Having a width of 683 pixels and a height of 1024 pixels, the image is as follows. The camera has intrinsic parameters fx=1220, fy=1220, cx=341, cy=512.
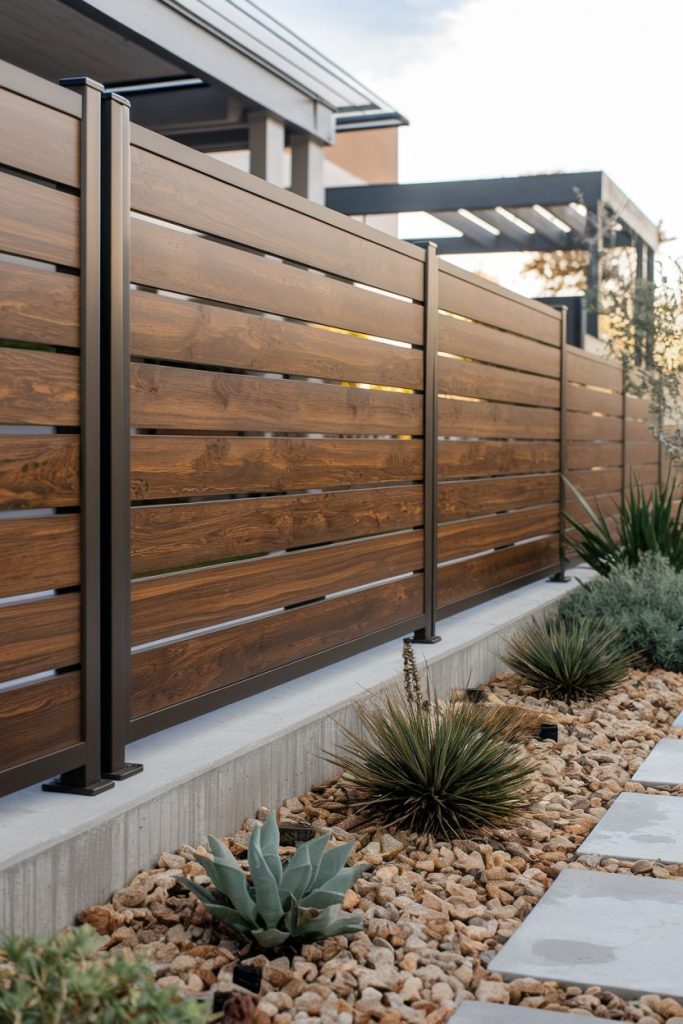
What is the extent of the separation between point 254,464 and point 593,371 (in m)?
6.27

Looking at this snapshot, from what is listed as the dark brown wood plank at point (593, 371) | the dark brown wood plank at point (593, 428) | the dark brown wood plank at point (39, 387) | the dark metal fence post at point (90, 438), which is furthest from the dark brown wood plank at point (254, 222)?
the dark brown wood plank at point (593, 428)

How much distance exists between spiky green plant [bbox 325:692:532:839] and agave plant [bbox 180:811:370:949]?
82cm

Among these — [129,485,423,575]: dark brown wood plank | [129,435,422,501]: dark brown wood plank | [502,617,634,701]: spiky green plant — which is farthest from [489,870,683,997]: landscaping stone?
[502,617,634,701]: spiky green plant

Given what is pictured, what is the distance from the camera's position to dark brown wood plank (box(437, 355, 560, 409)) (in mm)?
6211

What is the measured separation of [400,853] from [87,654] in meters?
1.10

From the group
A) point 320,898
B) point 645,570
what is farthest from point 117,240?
point 645,570

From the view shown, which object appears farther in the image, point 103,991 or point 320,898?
point 320,898

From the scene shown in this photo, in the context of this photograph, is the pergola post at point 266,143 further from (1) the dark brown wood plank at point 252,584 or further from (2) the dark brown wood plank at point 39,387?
(2) the dark brown wood plank at point 39,387

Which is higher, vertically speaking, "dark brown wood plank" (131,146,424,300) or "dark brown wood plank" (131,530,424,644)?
"dark brown wood plank" (131,146,424,300)

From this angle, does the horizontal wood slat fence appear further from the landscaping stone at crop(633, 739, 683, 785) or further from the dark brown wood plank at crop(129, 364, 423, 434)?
the landscaping stone at crop(633, 739, 683, 785)

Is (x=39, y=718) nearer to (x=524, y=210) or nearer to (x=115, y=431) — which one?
(x=115, y=431)

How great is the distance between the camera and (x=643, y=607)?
6.91m

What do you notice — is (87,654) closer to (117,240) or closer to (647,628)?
(117,240)

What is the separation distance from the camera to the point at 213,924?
2.87m
